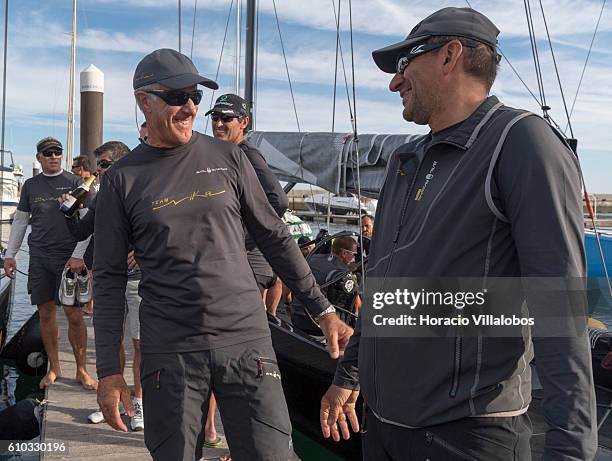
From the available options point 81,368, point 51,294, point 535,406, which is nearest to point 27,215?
point 51,294

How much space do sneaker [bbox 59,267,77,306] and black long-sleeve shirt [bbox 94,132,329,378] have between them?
9.79 feet

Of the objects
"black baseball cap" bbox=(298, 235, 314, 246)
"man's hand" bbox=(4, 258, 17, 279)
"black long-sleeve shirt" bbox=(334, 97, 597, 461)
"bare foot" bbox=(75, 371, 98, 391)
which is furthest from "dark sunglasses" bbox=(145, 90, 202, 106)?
"black baseball cap" bbox=(298, 235, 314, 246)

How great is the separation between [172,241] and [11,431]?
3.43 meters

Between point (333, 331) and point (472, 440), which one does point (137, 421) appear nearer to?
point (333, 331)

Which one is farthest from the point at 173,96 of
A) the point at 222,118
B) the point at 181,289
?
the point at 222,118

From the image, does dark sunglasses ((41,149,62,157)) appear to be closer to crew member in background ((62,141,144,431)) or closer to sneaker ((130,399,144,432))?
crew member in background ((62,141,144,431))

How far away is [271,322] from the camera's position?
18.0ft

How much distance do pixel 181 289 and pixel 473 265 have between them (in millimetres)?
1208

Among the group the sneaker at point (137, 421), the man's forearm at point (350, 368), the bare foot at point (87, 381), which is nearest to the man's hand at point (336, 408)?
the man's forearm at point (350, 368)

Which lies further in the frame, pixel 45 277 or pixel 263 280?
pixel 45 277

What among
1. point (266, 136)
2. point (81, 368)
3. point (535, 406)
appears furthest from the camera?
point (266, 136)

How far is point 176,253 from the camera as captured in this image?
237 centimetres

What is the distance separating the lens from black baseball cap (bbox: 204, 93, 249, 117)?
404 cm

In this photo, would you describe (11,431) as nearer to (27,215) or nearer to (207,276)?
(27,215)
